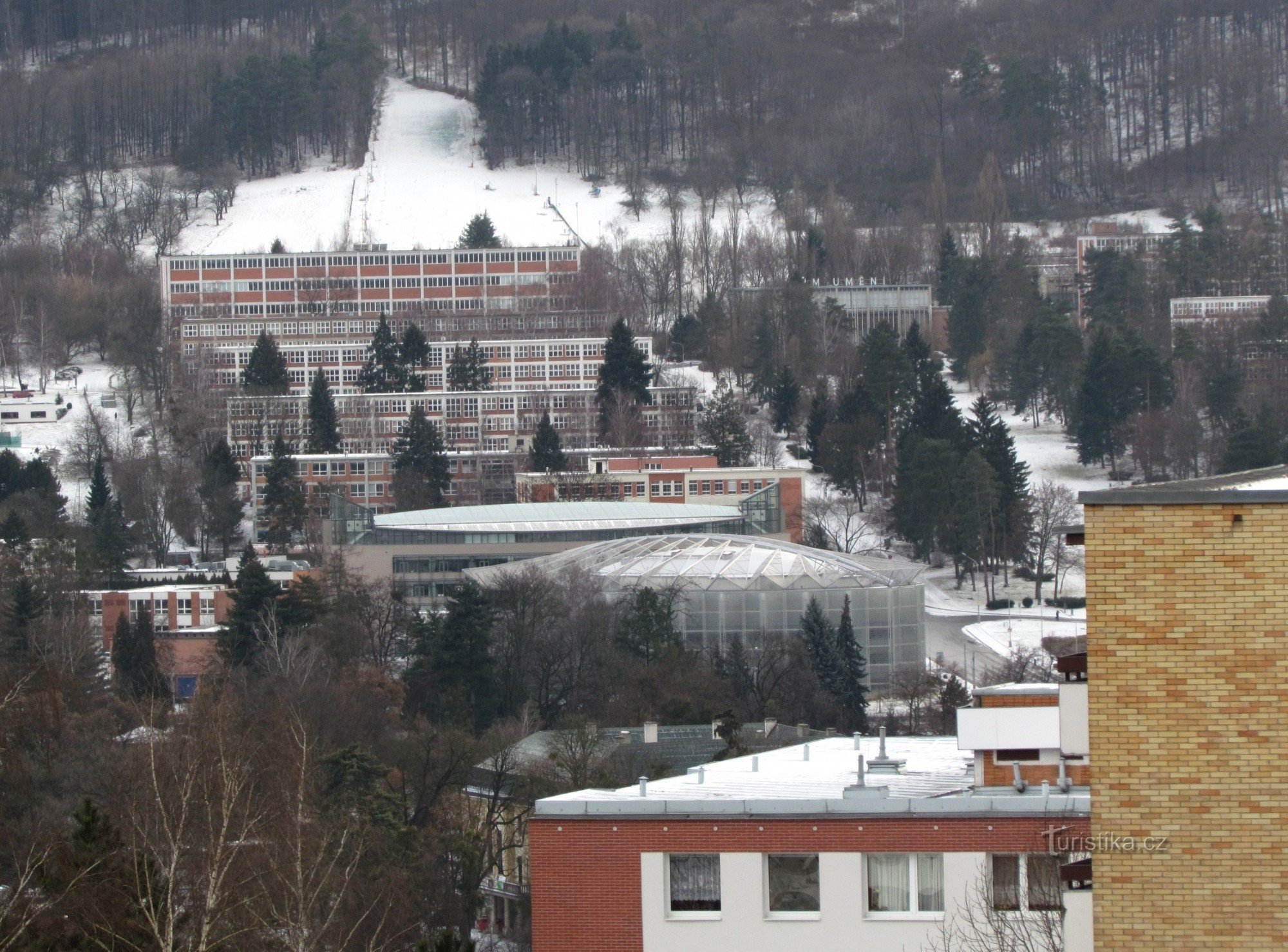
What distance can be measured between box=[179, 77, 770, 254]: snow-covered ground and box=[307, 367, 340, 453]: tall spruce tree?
111ft

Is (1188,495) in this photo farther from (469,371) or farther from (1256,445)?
(469,371)

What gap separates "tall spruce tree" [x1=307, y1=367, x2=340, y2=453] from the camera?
97.5 metres

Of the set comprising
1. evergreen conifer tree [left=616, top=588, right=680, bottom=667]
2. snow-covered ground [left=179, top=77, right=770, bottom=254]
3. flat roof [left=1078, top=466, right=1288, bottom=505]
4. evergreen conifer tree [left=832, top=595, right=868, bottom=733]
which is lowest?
evergreen conifer tree [left=832, top=595, right=868, bottom=733]

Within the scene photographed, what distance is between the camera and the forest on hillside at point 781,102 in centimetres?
14912

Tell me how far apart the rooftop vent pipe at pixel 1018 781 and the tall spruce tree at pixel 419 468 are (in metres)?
70.0

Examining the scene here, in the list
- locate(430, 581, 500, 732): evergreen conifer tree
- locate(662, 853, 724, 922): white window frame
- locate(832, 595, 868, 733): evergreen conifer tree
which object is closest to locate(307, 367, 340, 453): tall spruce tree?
locate(832, 595, 868, 733): evergreen conifer tree

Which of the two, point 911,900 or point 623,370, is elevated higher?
point 623,370

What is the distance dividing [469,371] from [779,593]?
40.1m

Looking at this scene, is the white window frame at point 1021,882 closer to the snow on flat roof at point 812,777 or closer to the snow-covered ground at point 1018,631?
the snow on flat roof at point 812,777

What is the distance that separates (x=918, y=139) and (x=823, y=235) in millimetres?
27028

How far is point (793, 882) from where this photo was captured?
20.8 metres

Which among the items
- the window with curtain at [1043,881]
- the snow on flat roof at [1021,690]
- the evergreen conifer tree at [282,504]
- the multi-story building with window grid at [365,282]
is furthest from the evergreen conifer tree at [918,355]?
the window with curtain at [1043,881]

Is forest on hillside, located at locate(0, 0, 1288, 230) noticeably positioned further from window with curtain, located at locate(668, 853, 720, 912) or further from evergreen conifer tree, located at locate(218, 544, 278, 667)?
window with curtain, located at locate(668, 853, 720, 912)

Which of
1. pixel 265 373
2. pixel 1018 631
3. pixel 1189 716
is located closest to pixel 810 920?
pixel 1189 716
